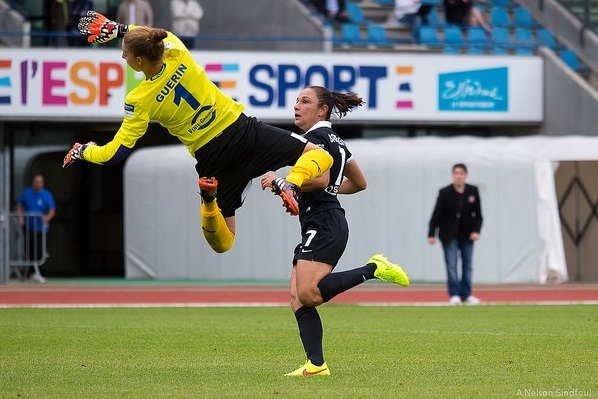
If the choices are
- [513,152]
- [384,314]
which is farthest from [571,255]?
[384,314]

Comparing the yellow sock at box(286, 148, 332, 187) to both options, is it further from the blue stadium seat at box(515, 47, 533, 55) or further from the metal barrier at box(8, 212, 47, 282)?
the blue stadium seat at box(515, 47, 533, 55)

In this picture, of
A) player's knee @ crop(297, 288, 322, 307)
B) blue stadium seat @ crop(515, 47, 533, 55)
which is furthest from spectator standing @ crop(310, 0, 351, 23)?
player's knee @ crop(297, 288, 322, 307)

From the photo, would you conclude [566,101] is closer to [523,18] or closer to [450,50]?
[450,50]

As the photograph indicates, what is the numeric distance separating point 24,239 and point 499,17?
13104 millimetres

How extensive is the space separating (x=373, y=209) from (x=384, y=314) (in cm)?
952

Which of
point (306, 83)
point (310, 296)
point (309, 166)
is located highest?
point (306, 83)

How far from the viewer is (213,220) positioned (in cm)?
959

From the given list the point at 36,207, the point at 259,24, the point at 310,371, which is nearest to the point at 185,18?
the point at 259,24

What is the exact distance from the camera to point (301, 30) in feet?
98.9

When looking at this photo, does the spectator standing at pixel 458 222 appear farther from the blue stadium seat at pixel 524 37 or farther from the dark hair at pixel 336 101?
the blue stadium seat at pixel 524 37

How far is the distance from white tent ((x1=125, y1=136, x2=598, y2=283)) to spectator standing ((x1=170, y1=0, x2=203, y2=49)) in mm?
2612

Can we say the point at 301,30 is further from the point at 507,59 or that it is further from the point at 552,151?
the point at 552,151

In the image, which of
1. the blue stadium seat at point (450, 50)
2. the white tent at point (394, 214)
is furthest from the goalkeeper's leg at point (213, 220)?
the blue stadium seat at point (450, 50)

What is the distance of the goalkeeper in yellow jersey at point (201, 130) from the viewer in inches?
358
